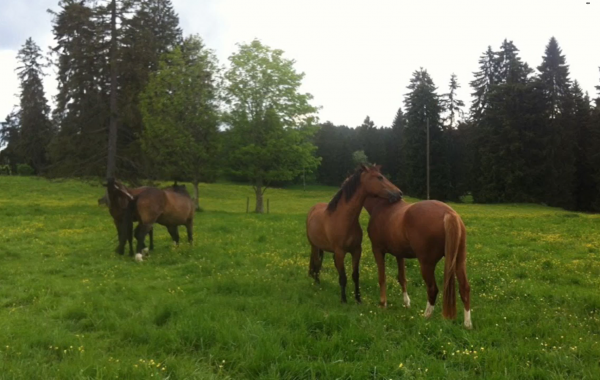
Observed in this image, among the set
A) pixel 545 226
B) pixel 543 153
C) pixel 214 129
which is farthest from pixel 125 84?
pixel 543 153

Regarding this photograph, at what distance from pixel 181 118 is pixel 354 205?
24138 millimetres

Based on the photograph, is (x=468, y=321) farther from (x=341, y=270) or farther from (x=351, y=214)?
(x=351, y=214)

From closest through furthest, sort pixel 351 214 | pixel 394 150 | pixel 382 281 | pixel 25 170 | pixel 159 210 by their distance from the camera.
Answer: pixel 382 281, pixel 351 214, pixel 159 210, pixel 25 170, pixel 394 150

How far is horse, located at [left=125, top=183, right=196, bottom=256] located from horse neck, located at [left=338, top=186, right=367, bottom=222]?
21.4 feet

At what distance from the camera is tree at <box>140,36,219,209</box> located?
27.7 meters

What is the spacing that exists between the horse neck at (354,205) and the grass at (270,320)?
155 centimetres

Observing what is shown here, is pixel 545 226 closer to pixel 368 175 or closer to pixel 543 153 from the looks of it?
pixel 368 175

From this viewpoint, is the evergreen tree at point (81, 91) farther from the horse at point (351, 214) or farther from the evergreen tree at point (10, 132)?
the evergreen tree at point (10, 132)

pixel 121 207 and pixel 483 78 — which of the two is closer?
pixel 121 207

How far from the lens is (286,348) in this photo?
5043 mm

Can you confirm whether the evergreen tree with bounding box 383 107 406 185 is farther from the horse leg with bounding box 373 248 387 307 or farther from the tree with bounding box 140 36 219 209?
the horse leg with bounding box 373 248 387 307

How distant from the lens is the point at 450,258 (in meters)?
5.80

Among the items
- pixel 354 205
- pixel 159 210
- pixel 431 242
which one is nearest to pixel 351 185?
pixel 354 205

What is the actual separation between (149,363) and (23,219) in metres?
19.2
